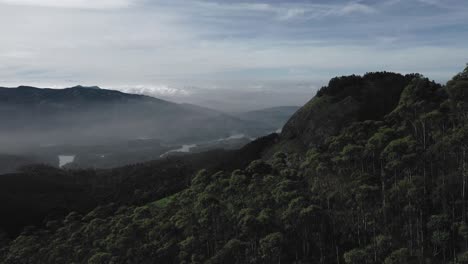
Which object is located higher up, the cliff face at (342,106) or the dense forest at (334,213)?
the cliff face at (342,106)

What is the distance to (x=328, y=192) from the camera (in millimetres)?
55094

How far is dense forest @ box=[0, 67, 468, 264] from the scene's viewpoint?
145ft

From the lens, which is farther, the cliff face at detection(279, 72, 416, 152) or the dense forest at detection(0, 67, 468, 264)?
the cliff face at detection(279, 72, 416, 152)

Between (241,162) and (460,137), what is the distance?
260 ft

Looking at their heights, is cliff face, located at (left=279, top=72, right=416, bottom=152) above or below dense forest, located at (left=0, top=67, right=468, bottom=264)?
above

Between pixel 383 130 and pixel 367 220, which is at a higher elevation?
pixel 383 130

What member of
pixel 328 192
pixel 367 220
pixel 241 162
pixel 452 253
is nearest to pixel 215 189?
pixel 328 192

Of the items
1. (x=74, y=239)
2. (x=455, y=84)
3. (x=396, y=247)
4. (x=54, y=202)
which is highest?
(x=455, y=84)

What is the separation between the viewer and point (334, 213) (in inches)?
2076

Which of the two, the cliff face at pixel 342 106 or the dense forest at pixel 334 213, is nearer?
the dense forest at pixel 334 213

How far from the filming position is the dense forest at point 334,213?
1738 inches

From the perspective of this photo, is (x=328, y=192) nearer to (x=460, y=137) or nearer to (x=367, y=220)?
(x=367, y=220)

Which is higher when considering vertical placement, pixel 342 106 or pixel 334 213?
pixel 342 106

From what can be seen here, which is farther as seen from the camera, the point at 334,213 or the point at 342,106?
the point at 342,106
